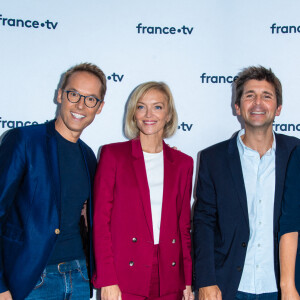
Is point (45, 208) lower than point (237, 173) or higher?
lower

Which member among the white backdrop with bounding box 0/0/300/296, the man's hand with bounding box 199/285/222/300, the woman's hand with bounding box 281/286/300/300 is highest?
the white backdrop with bounding box 0/0/300/296

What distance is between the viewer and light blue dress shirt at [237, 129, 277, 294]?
7.26 ft

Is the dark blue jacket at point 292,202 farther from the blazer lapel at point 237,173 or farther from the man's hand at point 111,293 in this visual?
the man's hand at point 111,293

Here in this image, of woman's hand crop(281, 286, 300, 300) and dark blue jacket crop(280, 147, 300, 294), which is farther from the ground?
dark blue jacket crop(280, 147, 300, 294)

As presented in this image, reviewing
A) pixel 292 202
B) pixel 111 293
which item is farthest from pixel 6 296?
pixel 292 202

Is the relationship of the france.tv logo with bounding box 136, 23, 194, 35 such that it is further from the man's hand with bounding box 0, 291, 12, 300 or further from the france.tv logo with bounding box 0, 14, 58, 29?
the man's hand with bounding box 0, 291, 12, 300

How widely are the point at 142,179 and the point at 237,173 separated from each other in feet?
2.13

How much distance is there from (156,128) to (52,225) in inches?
37.7

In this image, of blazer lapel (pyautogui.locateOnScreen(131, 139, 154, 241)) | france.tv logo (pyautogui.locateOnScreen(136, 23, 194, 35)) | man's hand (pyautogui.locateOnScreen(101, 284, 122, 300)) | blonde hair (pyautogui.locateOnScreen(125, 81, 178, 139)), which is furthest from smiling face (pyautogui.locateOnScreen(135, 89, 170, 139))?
man's hand (pyautogui.locateOnScreen(101, 284, 122, 300))

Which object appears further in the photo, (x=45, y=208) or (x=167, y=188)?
(x=167, y=188)

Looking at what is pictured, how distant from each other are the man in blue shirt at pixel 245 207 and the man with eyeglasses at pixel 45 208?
82cm

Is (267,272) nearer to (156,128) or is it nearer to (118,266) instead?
(118,266)

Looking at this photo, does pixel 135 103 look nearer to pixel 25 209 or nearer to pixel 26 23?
pixel 25 209

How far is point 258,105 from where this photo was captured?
2.44 metres
